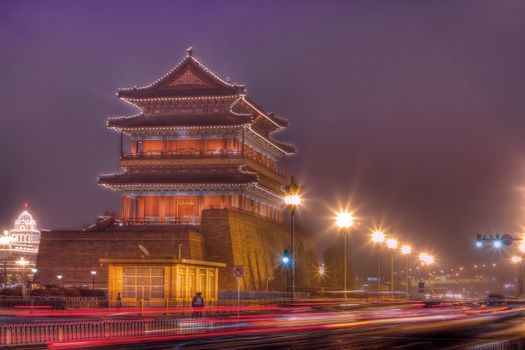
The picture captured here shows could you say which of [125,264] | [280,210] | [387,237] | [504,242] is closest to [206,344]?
[125,264]

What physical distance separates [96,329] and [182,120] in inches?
1943

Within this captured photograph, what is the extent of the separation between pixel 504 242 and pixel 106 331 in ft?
117

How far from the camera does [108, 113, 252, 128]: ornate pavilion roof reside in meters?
74.9

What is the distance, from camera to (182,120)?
7581cm

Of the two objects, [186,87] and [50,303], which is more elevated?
[186,87]

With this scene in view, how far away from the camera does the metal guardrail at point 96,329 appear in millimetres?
25562

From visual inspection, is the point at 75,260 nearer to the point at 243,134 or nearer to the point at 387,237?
the point at 243,134

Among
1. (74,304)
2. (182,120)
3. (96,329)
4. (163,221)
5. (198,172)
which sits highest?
(182,120)

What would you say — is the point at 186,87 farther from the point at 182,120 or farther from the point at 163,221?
the point at 163,221

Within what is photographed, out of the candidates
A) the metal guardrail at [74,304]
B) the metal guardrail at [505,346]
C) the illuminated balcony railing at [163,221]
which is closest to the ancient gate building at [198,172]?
the illuminated balcony railing at [163,221]

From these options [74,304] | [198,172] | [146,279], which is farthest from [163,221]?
[74,304]

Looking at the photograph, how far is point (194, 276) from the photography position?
55.5m

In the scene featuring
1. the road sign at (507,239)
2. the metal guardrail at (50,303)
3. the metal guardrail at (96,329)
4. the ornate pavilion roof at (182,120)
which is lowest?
the metal guardrail at (96,329)

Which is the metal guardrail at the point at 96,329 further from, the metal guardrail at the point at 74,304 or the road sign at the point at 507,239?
the road sign at the point at 507,239
